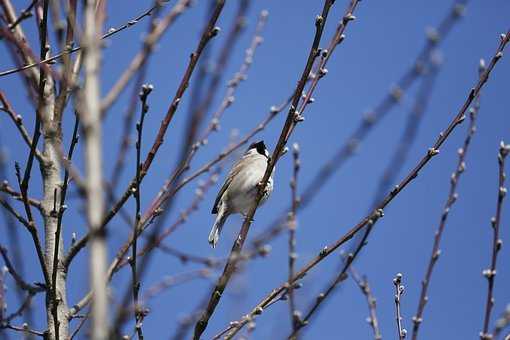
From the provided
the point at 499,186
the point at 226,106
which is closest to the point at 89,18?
the point at 499,186

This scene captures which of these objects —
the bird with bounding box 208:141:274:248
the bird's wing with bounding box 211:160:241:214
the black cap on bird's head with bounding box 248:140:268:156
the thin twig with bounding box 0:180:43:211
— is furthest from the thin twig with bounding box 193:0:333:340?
the black cap on bird's head with bounding box 248:140:268:156

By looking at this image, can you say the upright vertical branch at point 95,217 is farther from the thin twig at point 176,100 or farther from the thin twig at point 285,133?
the thin twig at point 285,133

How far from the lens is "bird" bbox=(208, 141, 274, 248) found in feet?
26.8

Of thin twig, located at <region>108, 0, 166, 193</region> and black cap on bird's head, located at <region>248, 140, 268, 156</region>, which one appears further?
black cap on bird's head, located at <region>248, 140, 268, 156</region>

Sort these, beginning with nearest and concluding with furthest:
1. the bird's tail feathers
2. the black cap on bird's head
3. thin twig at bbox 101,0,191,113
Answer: thin twig at bbox 101,0,191,113, the bird's tail feathers, the black cap on bird's head

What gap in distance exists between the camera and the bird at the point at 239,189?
8.16 meters

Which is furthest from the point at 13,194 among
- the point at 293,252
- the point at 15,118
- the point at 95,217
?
the point at 95,217

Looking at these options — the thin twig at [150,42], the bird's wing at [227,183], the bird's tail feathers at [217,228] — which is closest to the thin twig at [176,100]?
the thin twig at [150,42]

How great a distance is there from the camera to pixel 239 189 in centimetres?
846

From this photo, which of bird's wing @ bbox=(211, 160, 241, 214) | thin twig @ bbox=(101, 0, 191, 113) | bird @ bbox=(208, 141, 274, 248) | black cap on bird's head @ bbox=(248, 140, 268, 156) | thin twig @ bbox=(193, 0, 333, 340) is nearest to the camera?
thin twig @ bbox=(101, 0, 191, 113)

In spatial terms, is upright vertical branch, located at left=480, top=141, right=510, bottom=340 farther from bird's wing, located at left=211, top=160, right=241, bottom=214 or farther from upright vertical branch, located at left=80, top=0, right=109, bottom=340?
bird's wing, located at left=211, top=160, right=241, bottom=214

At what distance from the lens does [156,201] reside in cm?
363

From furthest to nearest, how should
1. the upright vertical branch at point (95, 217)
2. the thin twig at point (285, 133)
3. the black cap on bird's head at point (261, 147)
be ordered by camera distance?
1. the black cap on bird's head at point (261, 147)
2. the thin twig at point (285, 133)
3. the upright vertical branch at point (95, 217)

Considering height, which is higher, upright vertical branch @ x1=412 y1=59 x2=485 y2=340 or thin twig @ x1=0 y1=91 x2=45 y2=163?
thin twig @ x1=0 y1=91 x2=45 y2=163
